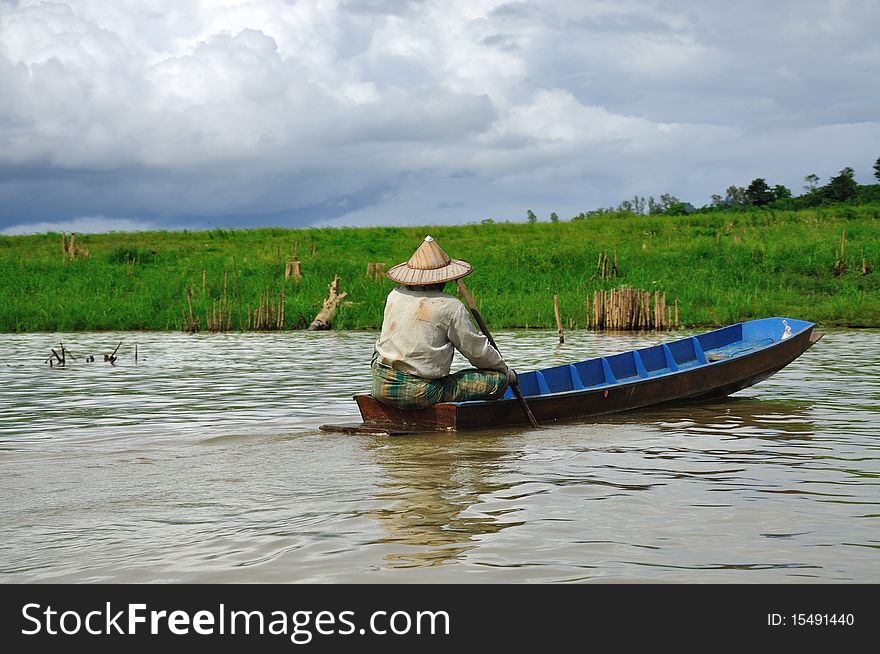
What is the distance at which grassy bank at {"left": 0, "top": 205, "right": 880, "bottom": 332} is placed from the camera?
1017 inches

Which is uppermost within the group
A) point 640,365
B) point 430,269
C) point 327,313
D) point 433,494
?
point 430,269

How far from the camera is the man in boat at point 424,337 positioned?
8328 millimetres

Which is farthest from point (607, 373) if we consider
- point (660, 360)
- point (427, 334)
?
point (427, 334)

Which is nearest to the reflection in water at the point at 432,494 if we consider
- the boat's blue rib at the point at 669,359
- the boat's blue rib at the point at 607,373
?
the boat's blue rib at the point at 607,373

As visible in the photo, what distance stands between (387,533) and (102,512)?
1.78m

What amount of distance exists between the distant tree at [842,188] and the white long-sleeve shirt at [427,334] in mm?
45098

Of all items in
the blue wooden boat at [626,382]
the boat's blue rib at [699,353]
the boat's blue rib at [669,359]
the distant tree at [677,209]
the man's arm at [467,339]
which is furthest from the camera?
the distant tree at [677,209]

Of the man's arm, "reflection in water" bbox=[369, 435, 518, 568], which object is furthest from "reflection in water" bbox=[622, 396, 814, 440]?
"reflection in water" bbox=[369, 435, 518, 568]

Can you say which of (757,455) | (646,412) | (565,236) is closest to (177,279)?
(565,236)

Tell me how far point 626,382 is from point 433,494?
4280 mm

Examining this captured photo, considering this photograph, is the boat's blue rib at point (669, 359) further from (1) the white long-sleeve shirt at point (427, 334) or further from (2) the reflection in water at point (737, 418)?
(1) the white long-sleeve shirt at point (427, 334)

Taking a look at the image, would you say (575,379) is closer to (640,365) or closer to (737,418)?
(640,365)

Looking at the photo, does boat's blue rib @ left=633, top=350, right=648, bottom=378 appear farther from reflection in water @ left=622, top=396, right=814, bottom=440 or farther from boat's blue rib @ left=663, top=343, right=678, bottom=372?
reflection in water @ left=622, top=396, right=814, bottom=440

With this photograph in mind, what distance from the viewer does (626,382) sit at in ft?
32.4
